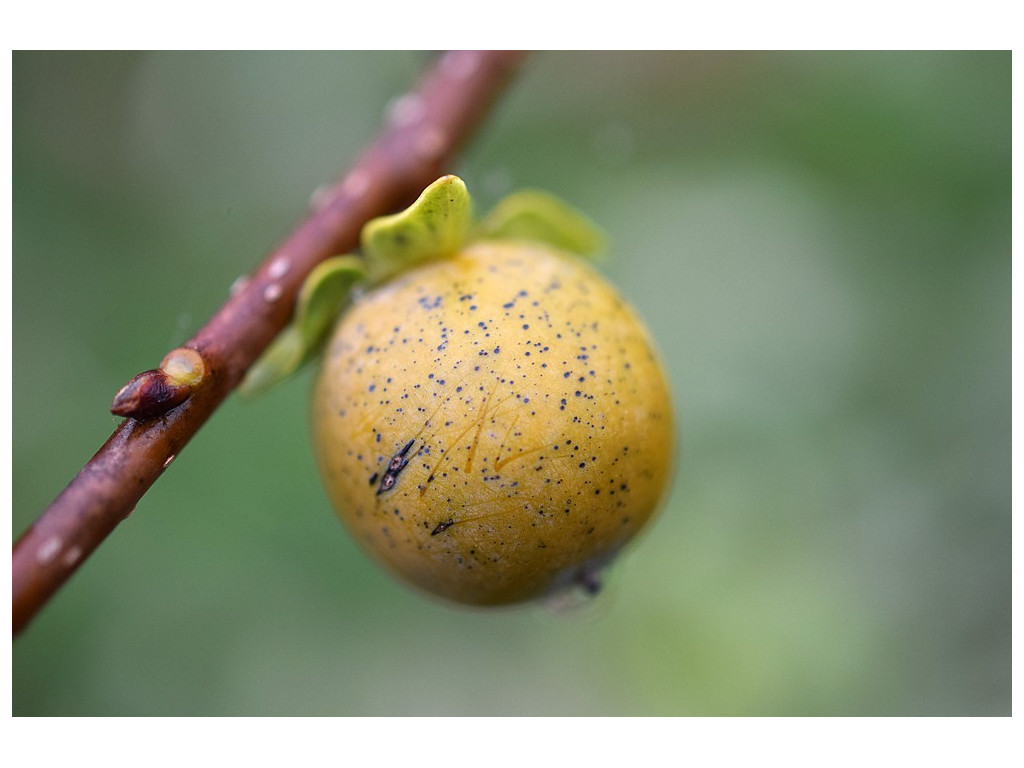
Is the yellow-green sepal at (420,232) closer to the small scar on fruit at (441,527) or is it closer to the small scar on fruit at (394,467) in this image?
the small scar on fruit at (394,467)

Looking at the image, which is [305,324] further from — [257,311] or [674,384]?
[674,384]

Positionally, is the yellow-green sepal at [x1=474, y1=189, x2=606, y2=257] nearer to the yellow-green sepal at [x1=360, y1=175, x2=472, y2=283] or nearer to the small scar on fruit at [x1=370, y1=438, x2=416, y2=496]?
the yellow-green sepal at [x1=360, y1=175, x2=472, y2=283]

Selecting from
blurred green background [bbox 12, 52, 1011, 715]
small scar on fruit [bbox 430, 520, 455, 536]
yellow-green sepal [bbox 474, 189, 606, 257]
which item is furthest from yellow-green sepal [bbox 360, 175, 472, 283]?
blurred green background [bbox 12, 52, 1011, 715]

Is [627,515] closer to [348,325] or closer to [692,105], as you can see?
[348,325]

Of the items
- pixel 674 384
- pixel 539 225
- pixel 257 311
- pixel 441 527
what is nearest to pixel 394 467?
pixel 441 527

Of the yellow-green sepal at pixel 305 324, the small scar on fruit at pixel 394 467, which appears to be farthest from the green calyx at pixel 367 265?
the small scar on fruit at pixel 394 467

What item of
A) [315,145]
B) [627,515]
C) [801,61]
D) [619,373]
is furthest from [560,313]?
[801,61]
